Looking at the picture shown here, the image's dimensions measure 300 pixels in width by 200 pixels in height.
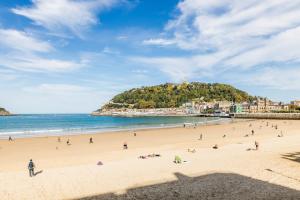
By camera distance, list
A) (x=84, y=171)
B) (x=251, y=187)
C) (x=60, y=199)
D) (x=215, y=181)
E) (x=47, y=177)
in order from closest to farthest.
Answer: (x=60, y=199) → (x=251, y=187) → (x=215, y=181) → (x=47, y=177) → (x=84, y=171)

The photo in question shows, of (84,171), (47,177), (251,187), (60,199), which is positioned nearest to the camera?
(60,199)

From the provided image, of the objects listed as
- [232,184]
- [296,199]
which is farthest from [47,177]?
[296,199]

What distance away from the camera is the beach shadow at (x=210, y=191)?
12.8m

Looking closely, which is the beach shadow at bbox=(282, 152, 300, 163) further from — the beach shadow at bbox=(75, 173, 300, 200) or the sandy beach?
the beach shadow at bbox=(75, 173, 300, 200)

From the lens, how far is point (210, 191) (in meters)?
13.6

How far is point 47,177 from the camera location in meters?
17.5

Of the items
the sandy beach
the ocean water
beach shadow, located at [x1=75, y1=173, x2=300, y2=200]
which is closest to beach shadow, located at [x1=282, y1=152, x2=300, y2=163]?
the sandy beach

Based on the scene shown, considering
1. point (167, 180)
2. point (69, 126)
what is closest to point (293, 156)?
point (167, 180)

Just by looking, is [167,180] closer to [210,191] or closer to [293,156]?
[210,191]

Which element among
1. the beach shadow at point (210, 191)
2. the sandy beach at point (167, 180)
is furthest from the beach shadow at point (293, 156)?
the beach shadow at point (210, 191)

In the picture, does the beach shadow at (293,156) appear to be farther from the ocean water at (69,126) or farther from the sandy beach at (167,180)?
the ocean water at (69,126)

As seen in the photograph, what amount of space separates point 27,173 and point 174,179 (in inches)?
366

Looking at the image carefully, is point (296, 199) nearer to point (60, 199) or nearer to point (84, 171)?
point (60, 199)

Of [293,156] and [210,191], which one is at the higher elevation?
[293,156]
